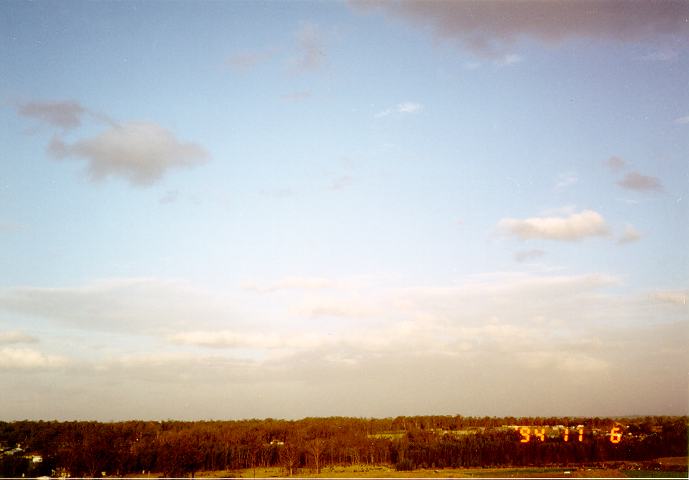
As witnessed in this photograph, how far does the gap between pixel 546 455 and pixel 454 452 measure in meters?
16.9

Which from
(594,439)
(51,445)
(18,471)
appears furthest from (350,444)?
(18,471)

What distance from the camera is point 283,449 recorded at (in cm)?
11444

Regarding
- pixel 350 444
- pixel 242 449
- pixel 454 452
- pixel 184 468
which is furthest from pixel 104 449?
pixel 454 452

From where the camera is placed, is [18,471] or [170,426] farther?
[170,426]

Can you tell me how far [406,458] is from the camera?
112m

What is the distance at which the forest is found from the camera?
88312 millimetres

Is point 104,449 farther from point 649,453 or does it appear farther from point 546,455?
point 649,453

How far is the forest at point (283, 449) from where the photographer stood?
290 ft

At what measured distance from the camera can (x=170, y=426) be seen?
16300 centimetres

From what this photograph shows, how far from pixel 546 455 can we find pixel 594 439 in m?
12.1

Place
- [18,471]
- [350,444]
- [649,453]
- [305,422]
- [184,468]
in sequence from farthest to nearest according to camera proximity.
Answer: [305,422]
[350,444]
[649,453]
[184,468]
[18,471]

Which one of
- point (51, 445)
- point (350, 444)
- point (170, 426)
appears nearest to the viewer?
point (51, 445)

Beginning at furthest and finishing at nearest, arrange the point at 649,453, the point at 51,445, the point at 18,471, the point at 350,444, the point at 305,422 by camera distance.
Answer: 1. the point at 305,422
2. the point at 350,444
3. the point at 649,453
4. the point at 51,445
5. the point at 18,471

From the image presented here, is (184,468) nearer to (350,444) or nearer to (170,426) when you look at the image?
(350,444)
